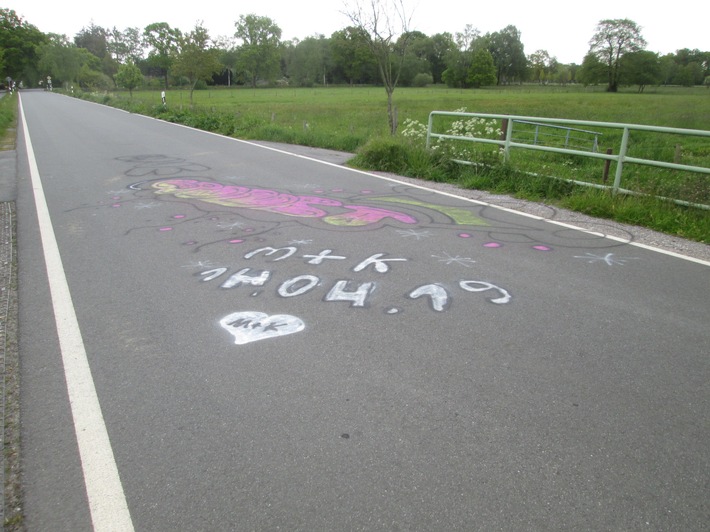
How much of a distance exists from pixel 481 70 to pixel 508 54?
20.5 meters

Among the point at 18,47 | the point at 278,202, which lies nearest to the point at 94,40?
the point at 18,47

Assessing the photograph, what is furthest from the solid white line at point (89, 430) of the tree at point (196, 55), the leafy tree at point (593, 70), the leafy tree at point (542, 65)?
the leafy tree at point (542, 65)

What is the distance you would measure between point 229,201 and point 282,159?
5.11 metres

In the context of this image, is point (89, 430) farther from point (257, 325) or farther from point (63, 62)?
point (63, 62)

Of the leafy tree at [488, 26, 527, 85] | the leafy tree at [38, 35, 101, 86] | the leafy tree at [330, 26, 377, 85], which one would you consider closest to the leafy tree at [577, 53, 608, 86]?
the leafy tree at [488, 26, 527, 85]

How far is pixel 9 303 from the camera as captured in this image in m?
4.59

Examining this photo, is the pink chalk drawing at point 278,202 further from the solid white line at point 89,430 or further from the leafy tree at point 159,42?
the leafy tree at point 159,42

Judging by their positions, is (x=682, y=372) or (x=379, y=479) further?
(x=682, y=372)

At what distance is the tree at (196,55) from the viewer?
33.5 m

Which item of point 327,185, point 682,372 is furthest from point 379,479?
point 327,185

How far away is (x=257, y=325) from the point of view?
4.07m

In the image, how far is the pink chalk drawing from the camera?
290 inches

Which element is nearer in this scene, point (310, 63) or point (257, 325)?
point (257, 325)

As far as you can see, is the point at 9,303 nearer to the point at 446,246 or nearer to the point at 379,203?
the point at 446,246
